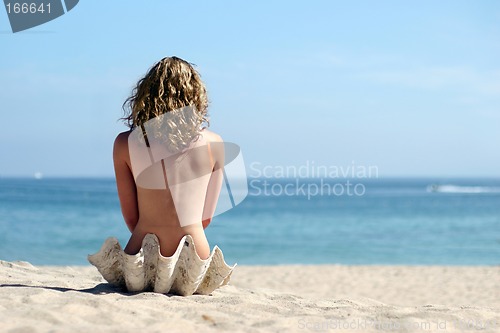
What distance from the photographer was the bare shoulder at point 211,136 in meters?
Result: 4.20

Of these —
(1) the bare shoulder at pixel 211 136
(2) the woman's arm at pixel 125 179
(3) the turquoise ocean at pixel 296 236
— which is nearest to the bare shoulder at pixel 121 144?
(2) the woman's arm at pixel 125 179

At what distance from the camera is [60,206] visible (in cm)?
3838

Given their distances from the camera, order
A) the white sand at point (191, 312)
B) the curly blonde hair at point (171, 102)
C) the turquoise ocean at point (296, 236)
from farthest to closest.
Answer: the turquoise ocean at point (296, 236) → the curly blonde hair at point (171, 102) → the white sand at point (191, 312)

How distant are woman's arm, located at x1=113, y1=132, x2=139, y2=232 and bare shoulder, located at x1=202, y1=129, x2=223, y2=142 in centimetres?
51

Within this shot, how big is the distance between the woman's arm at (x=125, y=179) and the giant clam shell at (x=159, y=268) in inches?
8.5

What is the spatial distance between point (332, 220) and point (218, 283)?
88.9ft

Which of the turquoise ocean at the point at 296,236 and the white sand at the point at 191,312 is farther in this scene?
the turquoise ocean at the point at 296,236

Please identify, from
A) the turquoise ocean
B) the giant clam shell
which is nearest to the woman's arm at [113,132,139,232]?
the giant clam shell

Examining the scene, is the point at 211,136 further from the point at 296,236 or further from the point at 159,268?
the point at 296,236

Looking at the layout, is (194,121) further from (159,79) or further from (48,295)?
(48,295)

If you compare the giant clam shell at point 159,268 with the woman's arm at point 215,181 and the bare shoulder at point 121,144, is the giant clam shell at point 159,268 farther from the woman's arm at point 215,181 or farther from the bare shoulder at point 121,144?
the bare shoulder at point 121,144

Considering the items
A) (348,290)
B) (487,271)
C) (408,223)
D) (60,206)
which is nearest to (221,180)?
(348,290)

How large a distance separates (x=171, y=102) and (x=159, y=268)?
1.09 metres

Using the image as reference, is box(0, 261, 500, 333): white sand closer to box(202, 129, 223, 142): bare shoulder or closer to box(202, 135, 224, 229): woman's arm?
box(202, 135, 224, 229): woman's arm
